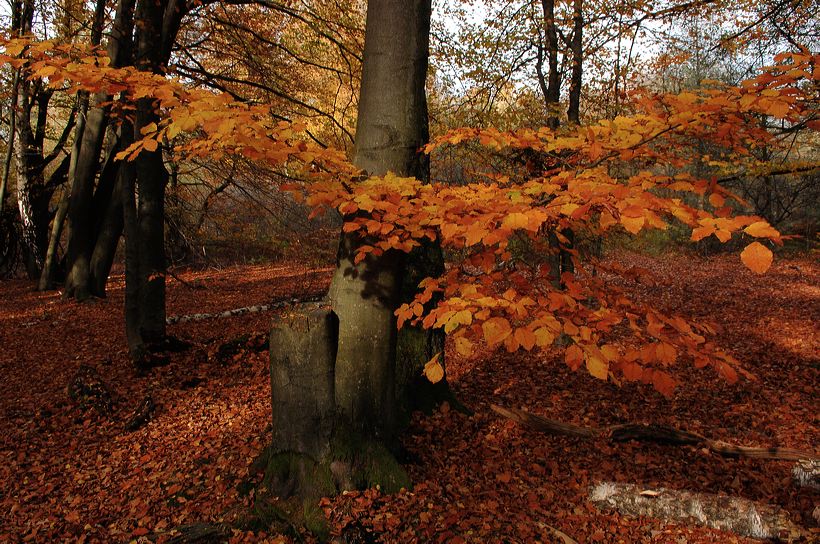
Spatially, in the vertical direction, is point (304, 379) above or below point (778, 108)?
below

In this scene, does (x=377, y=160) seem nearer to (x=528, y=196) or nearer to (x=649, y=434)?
(x=528, y=196)

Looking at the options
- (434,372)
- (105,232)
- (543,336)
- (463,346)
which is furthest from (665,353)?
(105,232)

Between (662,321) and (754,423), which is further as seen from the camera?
(754,423)

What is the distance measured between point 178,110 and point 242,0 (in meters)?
5.19

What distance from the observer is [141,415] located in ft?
14.7

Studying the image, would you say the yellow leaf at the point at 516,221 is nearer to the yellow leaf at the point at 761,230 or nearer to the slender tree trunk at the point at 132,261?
the yellow leaf at the point at 761,230

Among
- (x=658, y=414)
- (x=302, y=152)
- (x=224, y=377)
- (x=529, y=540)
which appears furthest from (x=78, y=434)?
(x=658, y=414)

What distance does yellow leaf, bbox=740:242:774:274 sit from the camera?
1570 mm

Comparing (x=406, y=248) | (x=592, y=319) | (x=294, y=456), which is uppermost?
(x=406, y=248)

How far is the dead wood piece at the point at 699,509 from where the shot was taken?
2807 millimetres

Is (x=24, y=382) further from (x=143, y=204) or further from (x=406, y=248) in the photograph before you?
(x=406, y=248)

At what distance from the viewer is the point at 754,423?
4.55 metres

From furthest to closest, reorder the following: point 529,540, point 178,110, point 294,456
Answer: point 294,456, point 529,540, point 178,110

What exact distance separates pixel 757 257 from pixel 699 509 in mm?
2190
